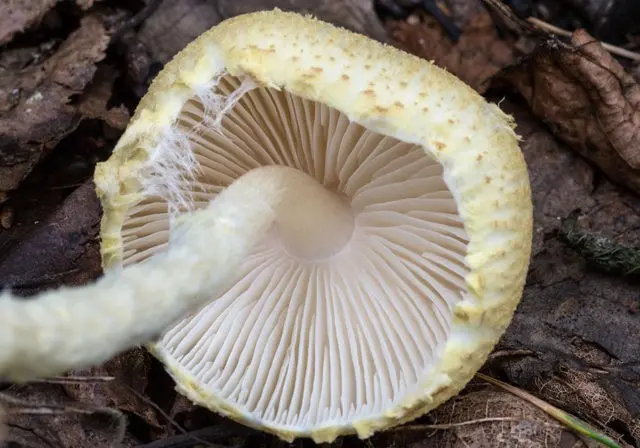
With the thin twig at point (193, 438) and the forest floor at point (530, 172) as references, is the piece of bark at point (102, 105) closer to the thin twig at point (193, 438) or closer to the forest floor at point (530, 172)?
the forest floor at point (530, 172)

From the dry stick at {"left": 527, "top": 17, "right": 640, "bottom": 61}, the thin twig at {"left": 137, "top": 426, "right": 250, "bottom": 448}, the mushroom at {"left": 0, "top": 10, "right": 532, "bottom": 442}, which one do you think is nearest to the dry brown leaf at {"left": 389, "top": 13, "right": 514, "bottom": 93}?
the dry stick at {"left": 527, "top": 17, "right": 640, "bottom": 61}

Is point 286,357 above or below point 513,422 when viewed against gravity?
below

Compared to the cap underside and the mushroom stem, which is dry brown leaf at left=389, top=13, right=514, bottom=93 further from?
the mushroom stem

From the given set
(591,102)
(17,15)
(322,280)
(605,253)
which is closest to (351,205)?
(322,280)

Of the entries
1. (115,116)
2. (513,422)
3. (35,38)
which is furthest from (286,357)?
(35,38)

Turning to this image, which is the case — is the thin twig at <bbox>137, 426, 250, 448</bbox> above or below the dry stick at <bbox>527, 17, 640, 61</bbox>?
below

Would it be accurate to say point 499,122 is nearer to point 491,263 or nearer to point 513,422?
point 491,263
